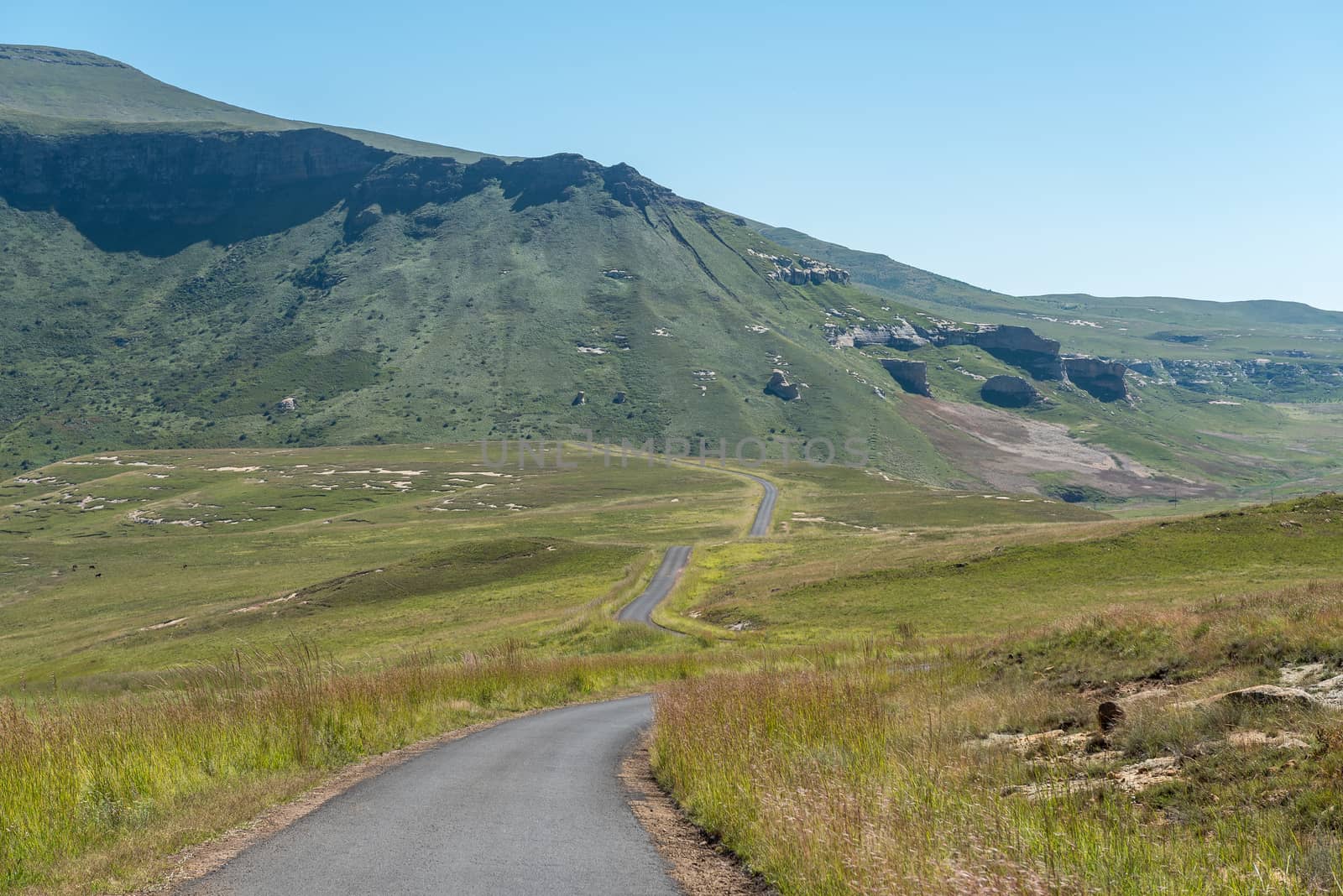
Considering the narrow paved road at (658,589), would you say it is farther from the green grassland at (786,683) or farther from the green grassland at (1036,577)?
the green grassland at (1036,577)

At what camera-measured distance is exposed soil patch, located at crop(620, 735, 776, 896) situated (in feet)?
28.1

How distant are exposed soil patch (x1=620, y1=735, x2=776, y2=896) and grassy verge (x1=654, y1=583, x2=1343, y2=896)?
0.23m

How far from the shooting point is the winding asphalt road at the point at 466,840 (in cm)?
825

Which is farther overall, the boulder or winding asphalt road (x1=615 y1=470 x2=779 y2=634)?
winding asphalt road (x1=615 y1=470 x2=779 y2=634)

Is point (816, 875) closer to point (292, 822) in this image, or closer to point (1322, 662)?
point (292, 822)

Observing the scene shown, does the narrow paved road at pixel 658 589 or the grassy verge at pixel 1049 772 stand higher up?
the grassy verge at pixel 1049 772

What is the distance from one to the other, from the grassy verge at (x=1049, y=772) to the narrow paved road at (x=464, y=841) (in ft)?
3.99

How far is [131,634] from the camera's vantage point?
7388cm

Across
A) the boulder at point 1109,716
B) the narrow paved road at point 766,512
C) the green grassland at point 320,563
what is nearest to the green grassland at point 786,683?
the boulder at point 1109,716

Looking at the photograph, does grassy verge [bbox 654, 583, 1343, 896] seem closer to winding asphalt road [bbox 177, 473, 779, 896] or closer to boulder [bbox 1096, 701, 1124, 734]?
boulder [bbox 1096, 701, 1124, 734]

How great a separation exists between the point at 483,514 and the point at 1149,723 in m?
153

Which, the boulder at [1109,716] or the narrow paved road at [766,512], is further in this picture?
the narrow paved road at [766,512]

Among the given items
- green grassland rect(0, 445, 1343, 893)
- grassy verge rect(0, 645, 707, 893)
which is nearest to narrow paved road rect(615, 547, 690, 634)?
green grassland rect(0, 445, 1343, 893)

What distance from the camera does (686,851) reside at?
999 cm
